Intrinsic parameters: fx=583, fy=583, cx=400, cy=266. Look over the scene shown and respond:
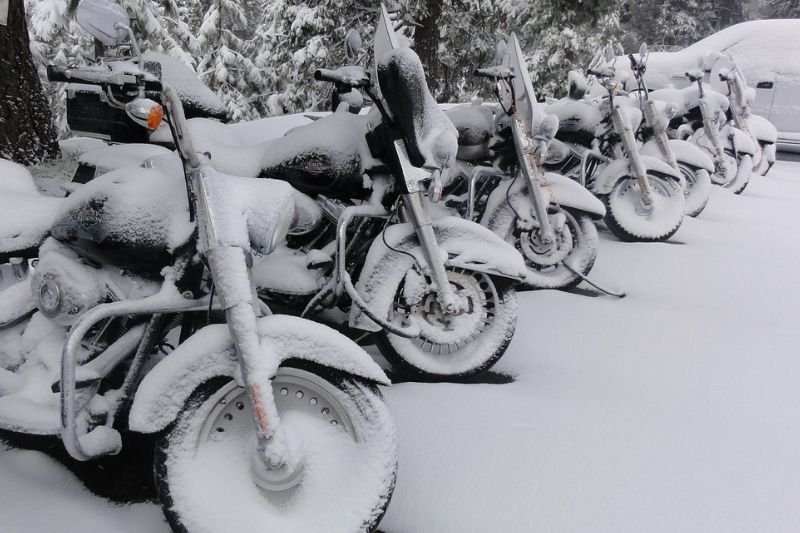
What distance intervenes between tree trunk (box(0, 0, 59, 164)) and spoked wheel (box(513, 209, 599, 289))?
12.4ft

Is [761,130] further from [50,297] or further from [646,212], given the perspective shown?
[50,297]

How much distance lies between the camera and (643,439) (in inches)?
95.2

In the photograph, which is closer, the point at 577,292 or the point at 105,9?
the point at 105,9

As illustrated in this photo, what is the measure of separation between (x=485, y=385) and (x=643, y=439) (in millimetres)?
741

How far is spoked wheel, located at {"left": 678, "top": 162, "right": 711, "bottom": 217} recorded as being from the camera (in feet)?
19.1

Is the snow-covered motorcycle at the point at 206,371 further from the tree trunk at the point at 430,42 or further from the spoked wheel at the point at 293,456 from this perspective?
the tree trunk at the point at 430,42

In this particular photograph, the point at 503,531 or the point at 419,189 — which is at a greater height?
the point at 419,189

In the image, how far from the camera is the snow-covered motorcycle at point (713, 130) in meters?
6.63

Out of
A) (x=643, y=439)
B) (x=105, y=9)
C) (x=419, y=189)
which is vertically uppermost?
(x=105, y=9)

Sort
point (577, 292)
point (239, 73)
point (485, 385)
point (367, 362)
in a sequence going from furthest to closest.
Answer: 1. point (239, 73)
2. point (577, 292)
3. point (485, 385)
4. point (367, 362)

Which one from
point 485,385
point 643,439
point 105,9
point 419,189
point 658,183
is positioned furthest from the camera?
point 658,183

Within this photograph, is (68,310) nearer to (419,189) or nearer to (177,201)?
(177,201)

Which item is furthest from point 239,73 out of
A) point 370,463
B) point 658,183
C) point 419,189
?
point 370,463

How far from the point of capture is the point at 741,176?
7367mm
